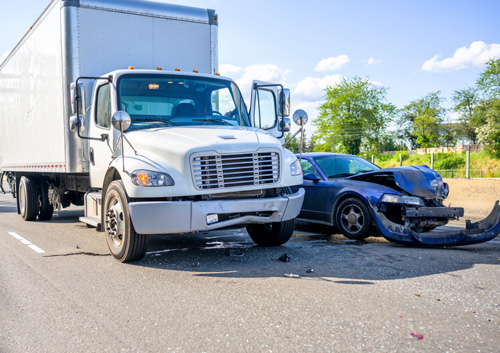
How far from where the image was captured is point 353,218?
7621 millimetres

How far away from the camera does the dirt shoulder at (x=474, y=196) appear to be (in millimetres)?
14438

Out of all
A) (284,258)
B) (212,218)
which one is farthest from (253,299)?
(284,258)

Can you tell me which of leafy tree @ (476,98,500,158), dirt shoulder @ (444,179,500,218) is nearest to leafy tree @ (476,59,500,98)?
leafy tree @ (476,98,500,158)

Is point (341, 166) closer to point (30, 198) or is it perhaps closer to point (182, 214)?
point (182, 214)

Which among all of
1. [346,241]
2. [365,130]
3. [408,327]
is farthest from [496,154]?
[408,327]

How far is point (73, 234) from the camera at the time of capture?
29.3ft

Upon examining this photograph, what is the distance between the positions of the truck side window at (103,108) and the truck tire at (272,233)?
8.63ft

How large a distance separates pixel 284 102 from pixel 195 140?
235 cm

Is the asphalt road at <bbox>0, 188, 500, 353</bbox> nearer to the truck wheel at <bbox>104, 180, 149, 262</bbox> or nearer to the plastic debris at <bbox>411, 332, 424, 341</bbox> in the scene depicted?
the plastic debris at <bbox>411, 332, 424, 341</bbox>

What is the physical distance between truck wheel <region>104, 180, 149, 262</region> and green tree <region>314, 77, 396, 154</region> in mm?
58361

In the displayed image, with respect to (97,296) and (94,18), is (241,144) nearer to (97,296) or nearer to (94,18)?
(97,296)

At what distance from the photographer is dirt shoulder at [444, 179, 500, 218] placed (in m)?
14.4

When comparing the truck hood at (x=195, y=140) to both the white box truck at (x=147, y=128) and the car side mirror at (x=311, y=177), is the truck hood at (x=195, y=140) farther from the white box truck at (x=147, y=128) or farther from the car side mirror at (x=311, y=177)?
the car side mirror at (x=311, y=177)

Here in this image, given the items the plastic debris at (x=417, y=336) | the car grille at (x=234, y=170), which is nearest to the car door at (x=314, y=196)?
the car grille at (x=234, y=170)
